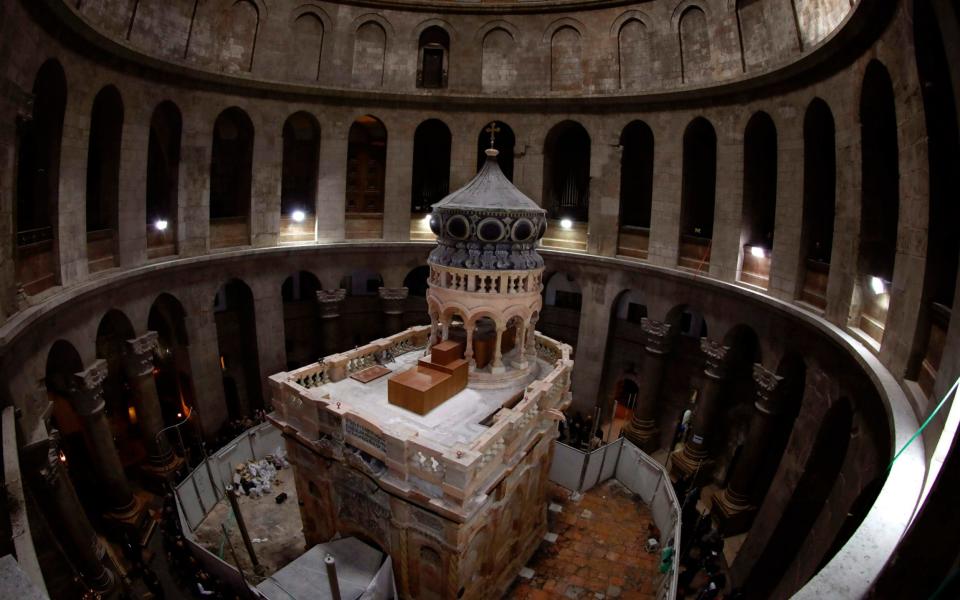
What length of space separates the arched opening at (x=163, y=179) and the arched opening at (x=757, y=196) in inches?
801

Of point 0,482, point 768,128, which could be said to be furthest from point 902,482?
point 768,128

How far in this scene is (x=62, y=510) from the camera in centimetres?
1234

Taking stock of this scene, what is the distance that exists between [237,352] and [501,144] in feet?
52.4

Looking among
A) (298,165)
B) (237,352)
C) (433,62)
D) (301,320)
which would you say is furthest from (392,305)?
(433,62)

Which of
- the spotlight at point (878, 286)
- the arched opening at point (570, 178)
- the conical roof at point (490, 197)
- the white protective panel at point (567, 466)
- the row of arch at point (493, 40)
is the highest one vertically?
the row of arch at point (493, 40)

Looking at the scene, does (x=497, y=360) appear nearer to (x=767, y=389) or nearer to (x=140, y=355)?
(x=767, y=389)

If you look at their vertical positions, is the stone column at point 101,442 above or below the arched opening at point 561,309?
below

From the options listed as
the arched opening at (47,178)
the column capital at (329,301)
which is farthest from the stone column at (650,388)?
the arched opening at (47,178)

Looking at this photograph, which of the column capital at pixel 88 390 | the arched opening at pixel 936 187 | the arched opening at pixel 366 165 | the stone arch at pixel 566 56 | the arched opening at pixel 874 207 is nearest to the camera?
the arched opening at pixel 936 187

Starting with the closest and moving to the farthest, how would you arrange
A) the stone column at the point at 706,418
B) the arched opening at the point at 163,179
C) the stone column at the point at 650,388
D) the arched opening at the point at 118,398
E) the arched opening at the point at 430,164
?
the stone column at the point at 706,418 < the arched opening at the point at 163,179 < the stone column at the point at 650,388 < the arched opening at the point at 118,398 < the arched opening at the point at 430,164

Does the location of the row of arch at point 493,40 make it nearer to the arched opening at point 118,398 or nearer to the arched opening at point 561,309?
the arched opening at point 561,309

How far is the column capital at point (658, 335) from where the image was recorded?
20328 millimetres

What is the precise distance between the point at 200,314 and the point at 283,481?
289 inches

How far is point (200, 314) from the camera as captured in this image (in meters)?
19.6
